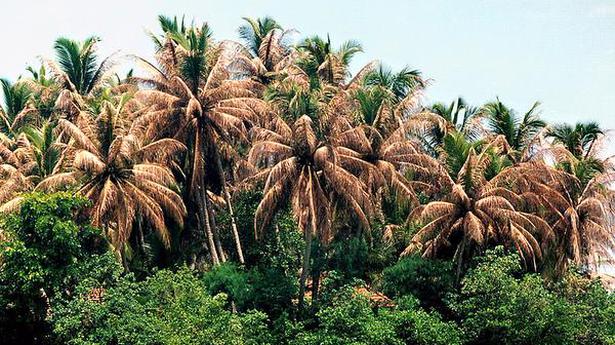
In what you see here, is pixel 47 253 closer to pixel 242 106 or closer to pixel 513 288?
pixel 242 106

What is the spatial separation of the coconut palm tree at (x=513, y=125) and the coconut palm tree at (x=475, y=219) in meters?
5.95

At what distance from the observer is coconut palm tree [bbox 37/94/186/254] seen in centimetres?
2517

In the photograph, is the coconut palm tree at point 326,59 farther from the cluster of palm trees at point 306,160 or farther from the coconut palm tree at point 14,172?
the coconut palm tree at point 14,172

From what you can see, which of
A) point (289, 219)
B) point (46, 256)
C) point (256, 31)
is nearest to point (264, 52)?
point (256, 31)

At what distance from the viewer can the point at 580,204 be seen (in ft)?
92.7

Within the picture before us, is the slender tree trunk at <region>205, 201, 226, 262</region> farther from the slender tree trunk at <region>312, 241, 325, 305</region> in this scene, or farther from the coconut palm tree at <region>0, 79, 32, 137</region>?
the coconut palm tree at <region>0, 79, 32, 137</region>

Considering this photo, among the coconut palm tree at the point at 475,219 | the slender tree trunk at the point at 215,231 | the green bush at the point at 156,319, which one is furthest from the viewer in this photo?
the slender tree trunk at the point at 215,231

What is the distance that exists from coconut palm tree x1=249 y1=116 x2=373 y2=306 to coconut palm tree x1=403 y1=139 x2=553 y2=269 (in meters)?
2.52

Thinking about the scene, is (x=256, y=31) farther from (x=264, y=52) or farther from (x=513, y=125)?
(x=513, y=125)

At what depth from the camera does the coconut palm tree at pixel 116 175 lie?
25172 millimetres

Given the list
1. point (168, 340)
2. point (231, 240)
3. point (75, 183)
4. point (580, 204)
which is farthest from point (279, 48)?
point (168, 340)

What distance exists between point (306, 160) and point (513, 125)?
461 inches

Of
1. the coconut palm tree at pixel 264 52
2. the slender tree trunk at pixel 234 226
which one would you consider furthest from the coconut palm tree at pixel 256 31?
the slender tree trunk at pixel 234 226

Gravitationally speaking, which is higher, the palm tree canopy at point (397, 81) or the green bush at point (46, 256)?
the palm tree canopy at point (397, 81)
